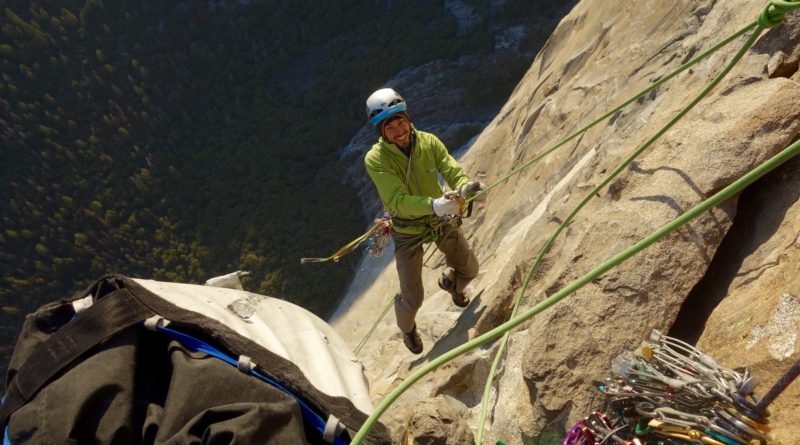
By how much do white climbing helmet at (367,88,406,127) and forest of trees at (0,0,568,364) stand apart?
17.3 m

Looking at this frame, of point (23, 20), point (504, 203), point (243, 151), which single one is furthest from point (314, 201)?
point (23, 20)

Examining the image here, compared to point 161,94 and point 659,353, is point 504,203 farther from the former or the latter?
point 161,94

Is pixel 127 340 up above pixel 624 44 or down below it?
below

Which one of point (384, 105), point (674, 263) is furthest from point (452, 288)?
point (674, 263)

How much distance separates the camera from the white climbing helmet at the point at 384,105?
14.5 feet

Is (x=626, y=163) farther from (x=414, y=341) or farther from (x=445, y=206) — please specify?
(x=414, y=341)

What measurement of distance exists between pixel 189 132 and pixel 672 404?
34.6m

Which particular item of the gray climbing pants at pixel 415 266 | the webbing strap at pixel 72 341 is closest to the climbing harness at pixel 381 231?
the gray climbing pants at pixel 415 266

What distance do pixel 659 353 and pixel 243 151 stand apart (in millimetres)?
30614

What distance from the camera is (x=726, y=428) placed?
2057mm

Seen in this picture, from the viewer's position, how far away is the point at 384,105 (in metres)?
4.45

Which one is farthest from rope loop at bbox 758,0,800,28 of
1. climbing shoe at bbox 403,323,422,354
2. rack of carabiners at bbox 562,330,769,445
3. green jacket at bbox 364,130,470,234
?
climbing shoe at bbox 403,323,422,354

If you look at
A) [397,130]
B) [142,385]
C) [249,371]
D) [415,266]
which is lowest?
[142,385]

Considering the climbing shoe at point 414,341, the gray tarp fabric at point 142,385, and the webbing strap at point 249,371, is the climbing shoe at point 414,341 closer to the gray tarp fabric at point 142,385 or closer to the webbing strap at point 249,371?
the gray tarp fabric at point 142,385
